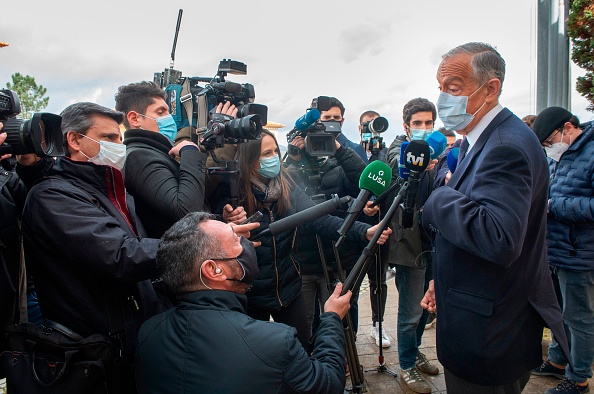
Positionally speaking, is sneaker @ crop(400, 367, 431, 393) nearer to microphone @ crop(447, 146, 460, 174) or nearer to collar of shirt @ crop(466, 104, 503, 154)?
microphone @ crop(447, 146, 460, 174)

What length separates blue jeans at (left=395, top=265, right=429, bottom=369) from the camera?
10.5 ft

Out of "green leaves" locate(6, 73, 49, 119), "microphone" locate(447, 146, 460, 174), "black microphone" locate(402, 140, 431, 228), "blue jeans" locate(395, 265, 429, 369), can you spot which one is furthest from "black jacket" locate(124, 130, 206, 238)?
"green leaves" locate(6, 73, 49, 119)

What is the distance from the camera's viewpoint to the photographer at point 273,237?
2590mm

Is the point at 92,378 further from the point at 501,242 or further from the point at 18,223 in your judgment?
the point at 501,242

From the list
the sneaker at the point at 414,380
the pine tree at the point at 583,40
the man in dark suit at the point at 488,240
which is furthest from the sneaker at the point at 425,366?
the pine tree at the point at 583,40

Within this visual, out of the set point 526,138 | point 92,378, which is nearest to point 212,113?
point 92,378

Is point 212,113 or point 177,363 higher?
point 212,113

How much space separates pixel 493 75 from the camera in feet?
5.53

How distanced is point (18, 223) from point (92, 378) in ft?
2.92

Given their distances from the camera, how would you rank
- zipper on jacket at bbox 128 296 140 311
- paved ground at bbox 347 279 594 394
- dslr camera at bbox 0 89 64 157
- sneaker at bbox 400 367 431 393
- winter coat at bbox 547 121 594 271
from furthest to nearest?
paved ground at bbox 347 279 594 394 < sneaker at bbox 400 367 431 393 < winter coat at bbox 547 121 594 271 < zipper on jacket at bbox 128 296 140 311 < dslr camera at bbox 0 89 64 157

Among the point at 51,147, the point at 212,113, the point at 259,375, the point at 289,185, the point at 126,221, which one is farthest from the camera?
the point at 289,185

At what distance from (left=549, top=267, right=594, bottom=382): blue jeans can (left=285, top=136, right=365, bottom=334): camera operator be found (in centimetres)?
160

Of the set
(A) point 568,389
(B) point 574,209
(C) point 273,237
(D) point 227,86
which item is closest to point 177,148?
(D) point 227,86

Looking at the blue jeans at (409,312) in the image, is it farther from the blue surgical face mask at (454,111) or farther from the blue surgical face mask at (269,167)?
the blue surgical face mask at (454,111)
